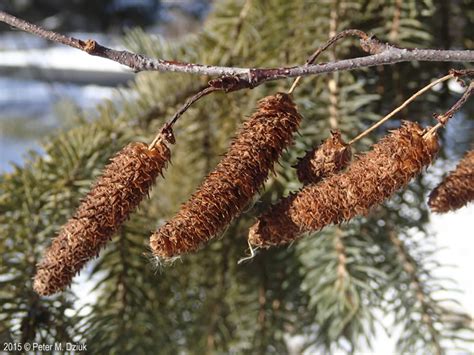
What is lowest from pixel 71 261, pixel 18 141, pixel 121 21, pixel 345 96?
pixel 71 261

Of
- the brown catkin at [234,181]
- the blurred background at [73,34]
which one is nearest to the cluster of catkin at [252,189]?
the brown catkin at [234,181]

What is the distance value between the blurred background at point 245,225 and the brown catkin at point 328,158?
109mm

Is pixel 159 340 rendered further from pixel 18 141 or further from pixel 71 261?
pixel 18 141

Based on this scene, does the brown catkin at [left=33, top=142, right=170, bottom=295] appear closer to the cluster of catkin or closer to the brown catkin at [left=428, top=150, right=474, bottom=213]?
the cluster of catkin

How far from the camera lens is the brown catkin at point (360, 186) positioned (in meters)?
0.29

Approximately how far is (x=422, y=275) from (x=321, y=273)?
0.34ft

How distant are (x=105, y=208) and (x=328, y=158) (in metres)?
0.12

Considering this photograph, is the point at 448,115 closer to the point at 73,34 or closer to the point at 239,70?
the point at 239,70

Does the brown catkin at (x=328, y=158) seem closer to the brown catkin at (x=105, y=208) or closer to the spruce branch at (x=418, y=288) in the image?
the brown catkin at (x=105, y=208)

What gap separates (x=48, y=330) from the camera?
43cm

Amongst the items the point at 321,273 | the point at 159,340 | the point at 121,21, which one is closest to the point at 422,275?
the point at 321,273

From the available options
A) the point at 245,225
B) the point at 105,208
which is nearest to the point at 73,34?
the point at 245,225

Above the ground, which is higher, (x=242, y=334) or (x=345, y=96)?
(x=345, y=96)

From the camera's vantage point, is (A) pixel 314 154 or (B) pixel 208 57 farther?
(B) pixel 208 57
